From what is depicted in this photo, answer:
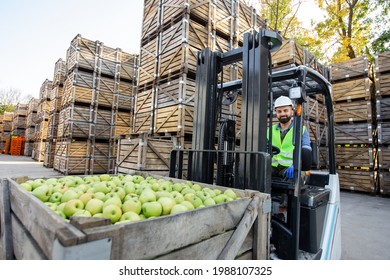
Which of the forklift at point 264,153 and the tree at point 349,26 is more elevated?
the tree at point 349,26

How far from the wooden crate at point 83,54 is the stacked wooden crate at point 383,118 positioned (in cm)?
1398

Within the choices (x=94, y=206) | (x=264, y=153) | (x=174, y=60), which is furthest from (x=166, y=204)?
(x=174, y=60)

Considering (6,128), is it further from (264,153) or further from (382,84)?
(382,84)

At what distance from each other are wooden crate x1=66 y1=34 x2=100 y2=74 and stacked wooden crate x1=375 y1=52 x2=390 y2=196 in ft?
45.9

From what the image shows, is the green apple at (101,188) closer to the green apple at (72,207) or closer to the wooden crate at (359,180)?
the green apple at (72,207)

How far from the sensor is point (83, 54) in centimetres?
1240

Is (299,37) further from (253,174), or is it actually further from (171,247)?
(171,247)

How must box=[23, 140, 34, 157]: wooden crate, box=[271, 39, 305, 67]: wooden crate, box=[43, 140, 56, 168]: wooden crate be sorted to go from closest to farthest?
box=[271, 39, 305, 67]: wooden crate < box=[43, 140, 56, 168]: wooden crate < box=[23, 140, 34, 157]: wooden crate

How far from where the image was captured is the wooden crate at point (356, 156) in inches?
395

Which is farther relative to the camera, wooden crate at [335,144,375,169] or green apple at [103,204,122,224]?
wooden crate at [335,144,375,169]

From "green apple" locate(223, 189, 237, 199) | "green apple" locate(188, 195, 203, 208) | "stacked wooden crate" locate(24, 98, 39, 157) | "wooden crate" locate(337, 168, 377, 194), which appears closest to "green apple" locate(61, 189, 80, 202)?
"green apple" locate(188, 195, 203, 208)

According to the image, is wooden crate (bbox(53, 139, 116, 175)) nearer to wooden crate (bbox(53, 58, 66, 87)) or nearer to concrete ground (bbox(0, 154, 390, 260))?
wooden crate (bbox(53, 58, 66, 87))

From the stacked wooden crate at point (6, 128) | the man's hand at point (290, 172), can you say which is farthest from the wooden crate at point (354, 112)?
the stacked wooden crate at point (6, 128)

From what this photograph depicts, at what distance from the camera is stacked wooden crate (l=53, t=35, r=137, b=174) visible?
474 inches
